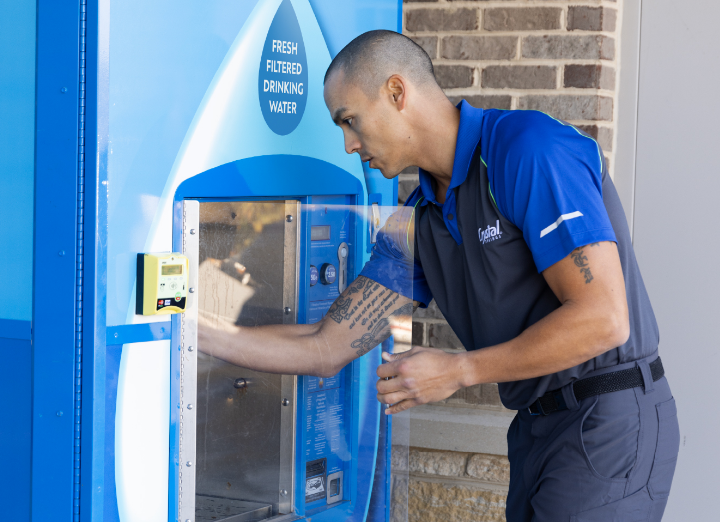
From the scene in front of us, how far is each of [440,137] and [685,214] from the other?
129 centimetres

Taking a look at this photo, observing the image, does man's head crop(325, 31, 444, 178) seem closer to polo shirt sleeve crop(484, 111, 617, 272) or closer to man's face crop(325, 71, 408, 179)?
man's face crop(325, 71, 408, 179)

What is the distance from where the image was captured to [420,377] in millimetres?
1833

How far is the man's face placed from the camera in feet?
6.45

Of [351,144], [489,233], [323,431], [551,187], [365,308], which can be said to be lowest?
[323,431]

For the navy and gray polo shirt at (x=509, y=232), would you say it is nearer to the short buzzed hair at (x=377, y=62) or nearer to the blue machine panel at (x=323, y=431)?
the short buzzed hair at (x=377, y=62)

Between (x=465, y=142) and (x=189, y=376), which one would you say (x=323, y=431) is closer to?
(x=189, y=376)

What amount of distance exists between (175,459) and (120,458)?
5.8 inches

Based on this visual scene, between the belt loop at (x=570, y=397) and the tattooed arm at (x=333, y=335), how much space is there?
1.70 feet

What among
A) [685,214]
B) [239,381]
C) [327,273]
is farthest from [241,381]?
[685,214]

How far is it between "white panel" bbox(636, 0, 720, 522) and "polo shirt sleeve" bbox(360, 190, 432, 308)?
113cm

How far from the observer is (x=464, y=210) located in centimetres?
202

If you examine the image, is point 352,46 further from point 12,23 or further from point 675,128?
point 675,128

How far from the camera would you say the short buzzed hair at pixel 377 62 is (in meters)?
1.97

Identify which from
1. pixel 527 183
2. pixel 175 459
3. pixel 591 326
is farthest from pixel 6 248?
pixel 591 326
